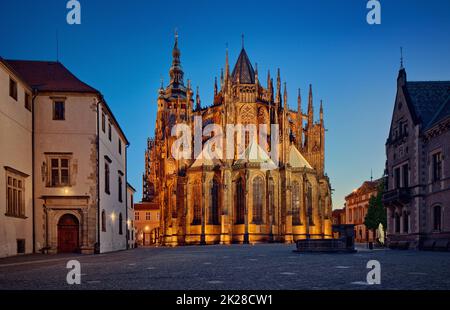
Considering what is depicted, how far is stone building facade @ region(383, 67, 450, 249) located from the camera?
31328 millimetres

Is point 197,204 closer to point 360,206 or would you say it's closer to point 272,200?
point 272,200

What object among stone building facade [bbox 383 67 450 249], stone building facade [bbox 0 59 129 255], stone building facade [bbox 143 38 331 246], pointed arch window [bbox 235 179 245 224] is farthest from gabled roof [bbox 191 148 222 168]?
stone building facade [bbox 0 59 129 255]

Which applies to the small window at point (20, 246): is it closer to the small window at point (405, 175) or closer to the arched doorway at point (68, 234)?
the arched doorway at point (68, 234)

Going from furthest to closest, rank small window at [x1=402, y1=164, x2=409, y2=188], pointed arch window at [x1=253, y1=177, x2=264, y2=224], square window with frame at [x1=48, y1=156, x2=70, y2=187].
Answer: pointed arch window at [x1=253, y1=177, x2=264, y2=224] → small window at [x1=402, y1=164, x2=409, y2=188] → square window with frame at [x1=48, y1=156, x2=70, y2=187]

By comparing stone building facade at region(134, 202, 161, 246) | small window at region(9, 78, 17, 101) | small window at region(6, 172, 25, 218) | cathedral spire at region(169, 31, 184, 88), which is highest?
cathedral spire at region(169, 31, 184, 88)

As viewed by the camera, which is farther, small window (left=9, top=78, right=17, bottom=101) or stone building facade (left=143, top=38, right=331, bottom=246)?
stone building facade (left=143, top=38, right=331, bottom=246)

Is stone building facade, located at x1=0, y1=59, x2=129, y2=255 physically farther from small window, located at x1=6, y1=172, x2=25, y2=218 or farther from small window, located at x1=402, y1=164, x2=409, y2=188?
small window, located at x1=402, y1=164, x2=409, y2=188

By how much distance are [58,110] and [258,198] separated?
34.6 metres

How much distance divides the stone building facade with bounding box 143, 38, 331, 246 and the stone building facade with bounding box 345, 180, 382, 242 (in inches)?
1207

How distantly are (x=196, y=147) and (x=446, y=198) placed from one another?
39.7 metres

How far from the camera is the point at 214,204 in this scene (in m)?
62.3

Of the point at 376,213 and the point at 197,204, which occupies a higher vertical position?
the point at 197,204

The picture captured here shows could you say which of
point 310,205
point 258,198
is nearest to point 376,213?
point 310,205
